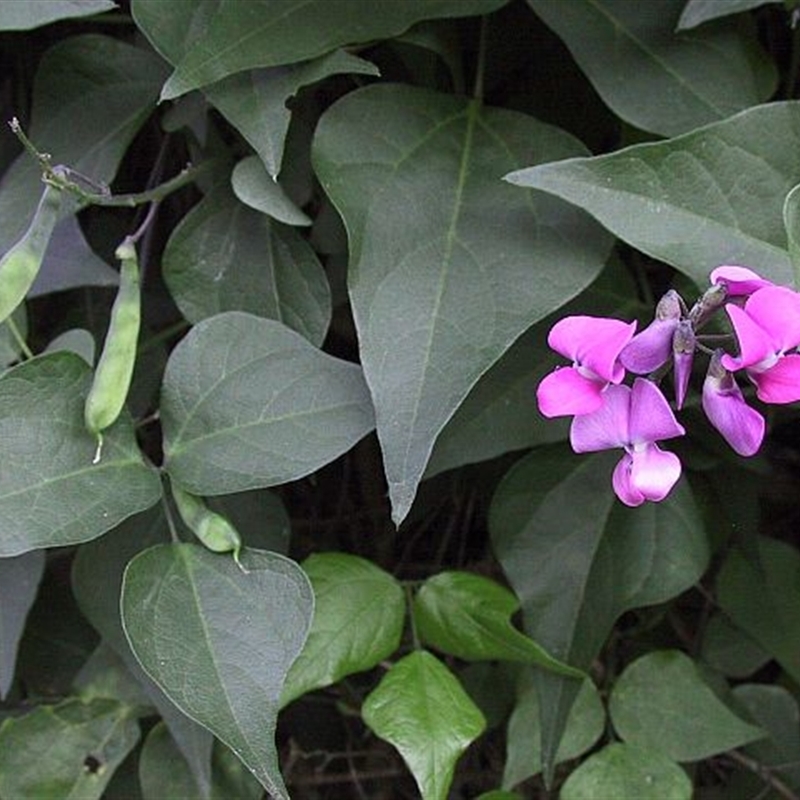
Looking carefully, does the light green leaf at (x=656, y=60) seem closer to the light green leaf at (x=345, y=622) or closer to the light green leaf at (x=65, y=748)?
the light green leaf at (x=345, y=622)

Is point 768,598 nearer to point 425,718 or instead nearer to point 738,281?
point 425,718

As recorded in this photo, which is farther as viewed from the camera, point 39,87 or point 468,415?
point 39,87

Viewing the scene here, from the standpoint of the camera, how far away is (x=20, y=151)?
109 centimetres

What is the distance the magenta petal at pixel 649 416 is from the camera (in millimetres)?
623

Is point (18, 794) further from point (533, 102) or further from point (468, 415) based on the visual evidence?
point (533, 102)

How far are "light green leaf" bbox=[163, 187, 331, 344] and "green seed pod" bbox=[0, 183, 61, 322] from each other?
4.7 inches

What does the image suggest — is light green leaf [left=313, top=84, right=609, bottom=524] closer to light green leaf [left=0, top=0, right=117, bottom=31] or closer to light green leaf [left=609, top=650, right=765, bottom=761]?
light green leaf [left=0, top=0, right=117, bottom=31]

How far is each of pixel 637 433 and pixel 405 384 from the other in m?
0.17

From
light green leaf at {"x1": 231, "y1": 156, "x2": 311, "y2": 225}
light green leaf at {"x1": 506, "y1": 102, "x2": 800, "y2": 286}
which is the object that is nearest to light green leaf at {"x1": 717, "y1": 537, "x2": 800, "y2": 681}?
light green leaf at {"x1": 506, "y1": 102, "x2": 800, "y2": 286}

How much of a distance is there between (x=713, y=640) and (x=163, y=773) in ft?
→ 1.48

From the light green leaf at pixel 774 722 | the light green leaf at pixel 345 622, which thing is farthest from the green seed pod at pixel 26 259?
the light green leaf at pixel 774 722

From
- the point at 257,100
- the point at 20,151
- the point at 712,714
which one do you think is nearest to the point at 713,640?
the point at 712,714

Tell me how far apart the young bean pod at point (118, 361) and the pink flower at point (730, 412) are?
1.16 ft

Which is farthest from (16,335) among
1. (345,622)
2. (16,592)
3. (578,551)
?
(578,551)
